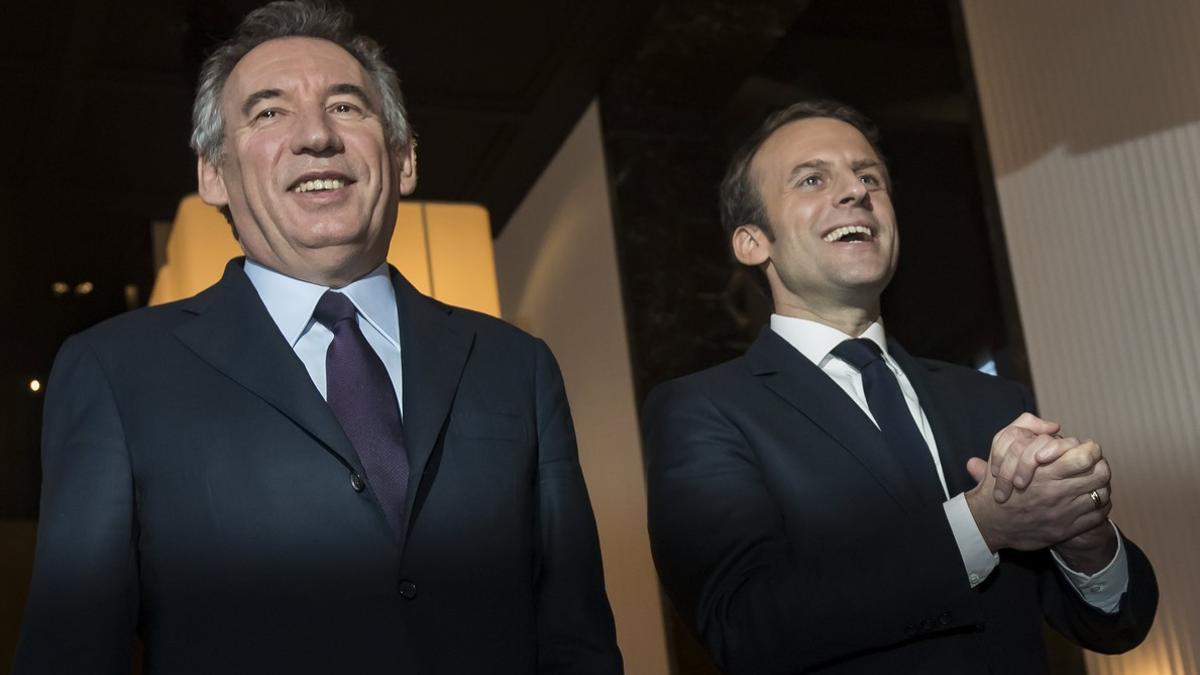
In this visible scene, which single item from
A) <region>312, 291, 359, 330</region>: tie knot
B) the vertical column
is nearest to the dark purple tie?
<region>312, 291, 359, 330</region>: tie knot

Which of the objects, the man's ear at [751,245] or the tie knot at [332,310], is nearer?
the tie knot at [332,310]

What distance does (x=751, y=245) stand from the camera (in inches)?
101

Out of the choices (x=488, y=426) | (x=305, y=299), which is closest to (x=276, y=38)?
(x=305, y=299)

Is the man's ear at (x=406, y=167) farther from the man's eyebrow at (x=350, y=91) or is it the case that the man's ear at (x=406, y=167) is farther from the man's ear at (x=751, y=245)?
the man's ear at (x=751, y=245)

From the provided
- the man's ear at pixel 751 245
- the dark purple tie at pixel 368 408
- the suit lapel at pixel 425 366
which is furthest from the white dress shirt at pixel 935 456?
the dark purple tie at pixel 368 408

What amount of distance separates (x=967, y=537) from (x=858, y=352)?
41 cm

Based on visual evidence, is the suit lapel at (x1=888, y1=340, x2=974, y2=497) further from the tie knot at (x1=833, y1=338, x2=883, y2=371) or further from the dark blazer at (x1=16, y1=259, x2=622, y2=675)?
the dark blazer at (x1=16, y1=259, x2=622, y2=675)

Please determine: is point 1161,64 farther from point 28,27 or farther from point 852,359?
point 28,27

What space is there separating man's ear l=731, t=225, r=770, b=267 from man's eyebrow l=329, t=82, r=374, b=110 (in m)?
0.73

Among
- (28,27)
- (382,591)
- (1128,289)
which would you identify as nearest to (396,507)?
(382,591)

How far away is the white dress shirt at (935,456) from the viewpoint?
2.02 meters

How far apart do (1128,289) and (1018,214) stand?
41cm

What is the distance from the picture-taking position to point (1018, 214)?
13.0ft

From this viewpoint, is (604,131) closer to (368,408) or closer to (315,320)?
(315,320)
